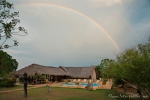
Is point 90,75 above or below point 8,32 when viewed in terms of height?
below

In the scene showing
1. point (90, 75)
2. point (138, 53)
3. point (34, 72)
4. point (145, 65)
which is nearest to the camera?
point (145, 65)

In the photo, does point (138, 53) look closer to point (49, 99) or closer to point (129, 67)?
point (129, 67)

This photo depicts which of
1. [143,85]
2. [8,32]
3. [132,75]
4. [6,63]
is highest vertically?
[8,32]

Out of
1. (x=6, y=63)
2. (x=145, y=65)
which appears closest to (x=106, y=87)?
(x=145, y=65)

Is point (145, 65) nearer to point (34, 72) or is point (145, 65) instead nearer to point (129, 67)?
point (129, 67)

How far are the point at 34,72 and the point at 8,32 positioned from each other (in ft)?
62.4

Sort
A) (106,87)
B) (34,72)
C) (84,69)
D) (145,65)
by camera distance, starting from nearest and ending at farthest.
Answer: (145,65) < (106,87) < (34,72) < (84,69)

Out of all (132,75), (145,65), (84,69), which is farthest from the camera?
(84,69)

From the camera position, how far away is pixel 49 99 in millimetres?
10555

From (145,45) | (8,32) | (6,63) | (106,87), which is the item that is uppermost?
(8,32)

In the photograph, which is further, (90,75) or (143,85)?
(90,75)

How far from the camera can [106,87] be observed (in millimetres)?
19172

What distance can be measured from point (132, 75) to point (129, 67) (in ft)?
1.28

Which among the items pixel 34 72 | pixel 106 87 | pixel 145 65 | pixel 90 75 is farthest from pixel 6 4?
pixel 90 75
